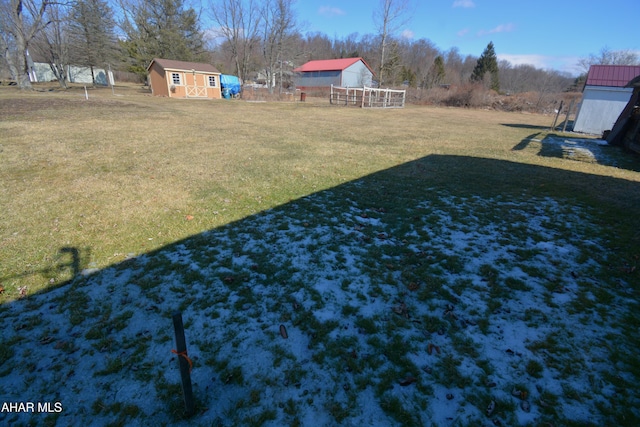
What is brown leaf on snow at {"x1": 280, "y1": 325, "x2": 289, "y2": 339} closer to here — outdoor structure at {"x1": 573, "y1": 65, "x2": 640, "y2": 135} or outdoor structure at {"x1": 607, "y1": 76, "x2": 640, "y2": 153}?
outdoor structure at {"x1": 607, "y1": 76, "x2": 640, "y2": 153}

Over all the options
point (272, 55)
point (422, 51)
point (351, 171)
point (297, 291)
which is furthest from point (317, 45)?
point (297, 291)

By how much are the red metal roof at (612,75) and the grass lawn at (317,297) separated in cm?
1628

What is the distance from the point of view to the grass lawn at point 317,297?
232cm

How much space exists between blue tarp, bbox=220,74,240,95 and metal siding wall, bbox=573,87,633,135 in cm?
3322

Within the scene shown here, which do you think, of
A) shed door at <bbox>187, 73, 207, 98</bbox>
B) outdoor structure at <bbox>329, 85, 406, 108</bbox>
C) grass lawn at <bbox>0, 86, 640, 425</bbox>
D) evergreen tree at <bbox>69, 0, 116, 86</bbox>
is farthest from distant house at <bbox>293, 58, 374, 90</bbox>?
grass lawn at <bbox>0, 86, 640, 425</bbox>

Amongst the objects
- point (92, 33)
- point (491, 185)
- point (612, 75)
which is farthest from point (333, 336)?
point (92, 33)

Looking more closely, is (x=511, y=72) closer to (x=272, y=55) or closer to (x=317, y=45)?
(x=317, y=45)

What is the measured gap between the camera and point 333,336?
9.48ft

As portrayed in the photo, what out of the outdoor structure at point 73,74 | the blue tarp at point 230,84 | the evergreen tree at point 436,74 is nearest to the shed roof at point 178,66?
the blue tarp at point 230,84

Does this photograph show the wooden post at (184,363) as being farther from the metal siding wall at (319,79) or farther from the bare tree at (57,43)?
the metal siding wall at (319,79)

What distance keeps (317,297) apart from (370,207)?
284cm

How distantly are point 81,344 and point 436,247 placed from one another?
4312 mm

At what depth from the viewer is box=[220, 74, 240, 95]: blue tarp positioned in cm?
3566

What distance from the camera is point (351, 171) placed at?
26.7ft
